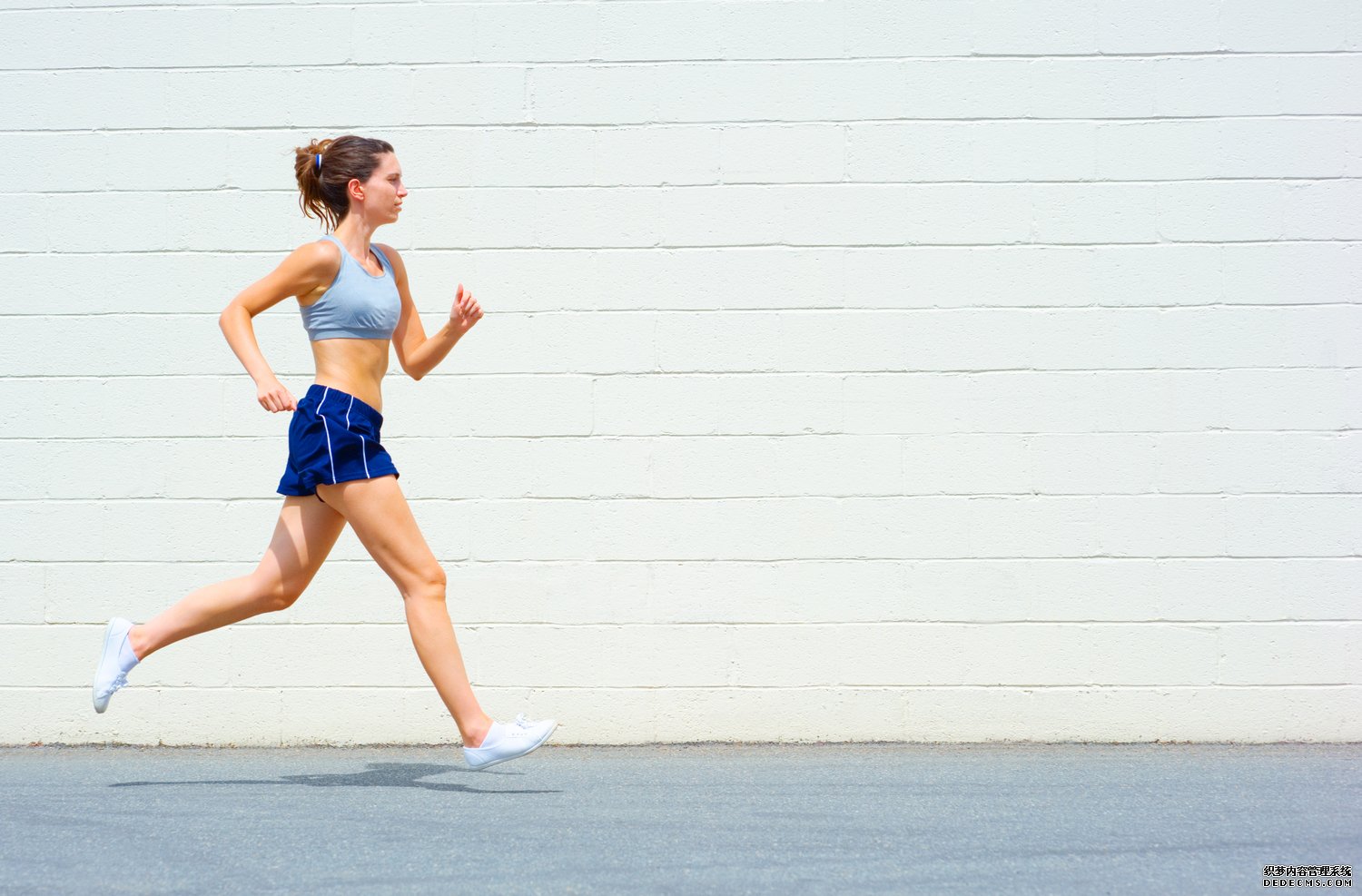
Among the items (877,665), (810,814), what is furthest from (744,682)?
(810,814)

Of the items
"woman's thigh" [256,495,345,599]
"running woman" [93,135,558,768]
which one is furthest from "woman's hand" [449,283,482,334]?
"woman's thigh" [256,495,345,599]

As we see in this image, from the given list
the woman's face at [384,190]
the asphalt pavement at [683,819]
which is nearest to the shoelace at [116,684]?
the asphalt pavement at [683,819]

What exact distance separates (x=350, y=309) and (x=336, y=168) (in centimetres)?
49

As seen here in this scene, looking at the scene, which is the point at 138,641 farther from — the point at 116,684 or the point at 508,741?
the point at 508,741

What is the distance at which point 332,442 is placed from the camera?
420 centimetres

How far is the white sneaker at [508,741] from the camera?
4145 mm

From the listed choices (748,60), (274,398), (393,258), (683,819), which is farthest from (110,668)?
(748,60)

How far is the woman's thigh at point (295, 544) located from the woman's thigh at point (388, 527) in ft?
0.48

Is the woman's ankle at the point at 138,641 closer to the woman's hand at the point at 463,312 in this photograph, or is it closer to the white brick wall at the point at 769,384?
the white brick wall at the point at 769,384

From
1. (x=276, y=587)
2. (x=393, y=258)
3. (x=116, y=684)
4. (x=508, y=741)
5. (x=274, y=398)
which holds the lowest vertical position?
(x=508, y=741)

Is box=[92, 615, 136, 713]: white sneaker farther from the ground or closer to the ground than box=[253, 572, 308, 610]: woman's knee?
closer to the ground

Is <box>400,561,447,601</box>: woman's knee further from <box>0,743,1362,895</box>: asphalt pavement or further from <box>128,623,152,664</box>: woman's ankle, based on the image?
<box>128,623,152,664</box>: woman's ankle

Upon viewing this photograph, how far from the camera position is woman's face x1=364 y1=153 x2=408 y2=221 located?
4430 mm

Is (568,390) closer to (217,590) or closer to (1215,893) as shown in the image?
(217,590)
